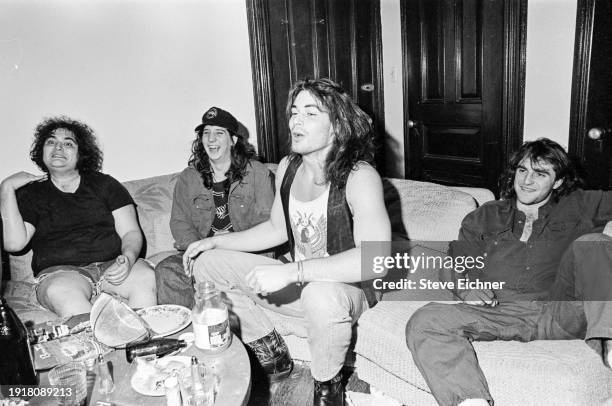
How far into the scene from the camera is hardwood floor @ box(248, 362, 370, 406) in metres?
1.72

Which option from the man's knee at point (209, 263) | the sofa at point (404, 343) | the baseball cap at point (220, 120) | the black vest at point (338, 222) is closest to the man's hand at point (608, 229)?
the sofa at point (404, 343)

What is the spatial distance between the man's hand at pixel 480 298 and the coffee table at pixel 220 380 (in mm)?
817

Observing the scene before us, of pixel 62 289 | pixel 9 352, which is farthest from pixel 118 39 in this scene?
pixel 9 352

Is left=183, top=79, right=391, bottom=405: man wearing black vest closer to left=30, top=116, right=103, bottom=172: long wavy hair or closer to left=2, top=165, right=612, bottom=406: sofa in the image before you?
left=2, top=165, right=612, bottom=406: sofa

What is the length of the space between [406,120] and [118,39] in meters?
2.33

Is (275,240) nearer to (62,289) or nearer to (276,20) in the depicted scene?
(62,289)

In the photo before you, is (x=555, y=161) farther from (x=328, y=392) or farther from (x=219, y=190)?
(x=219, y=190)

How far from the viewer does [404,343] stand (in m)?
1.51

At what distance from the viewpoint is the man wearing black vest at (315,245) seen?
1.48 metres

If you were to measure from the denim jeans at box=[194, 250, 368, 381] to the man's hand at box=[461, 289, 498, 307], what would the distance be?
1.15ft

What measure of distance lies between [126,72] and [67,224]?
0.94 meters

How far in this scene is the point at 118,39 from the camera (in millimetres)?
2600

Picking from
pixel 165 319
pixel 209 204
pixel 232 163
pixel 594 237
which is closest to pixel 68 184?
pixel 209 204

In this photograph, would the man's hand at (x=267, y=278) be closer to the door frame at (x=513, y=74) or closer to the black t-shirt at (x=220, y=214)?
the black t-shirt at (x=220, y=214)
